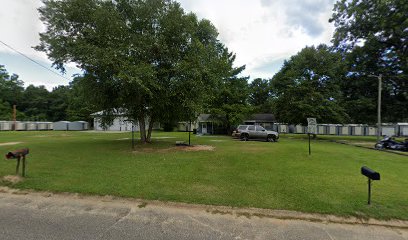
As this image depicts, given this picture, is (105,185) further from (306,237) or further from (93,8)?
(93,8)

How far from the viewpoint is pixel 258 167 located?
9.29 metres

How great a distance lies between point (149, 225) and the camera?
4164 millimetres

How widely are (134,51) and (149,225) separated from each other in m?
11.4

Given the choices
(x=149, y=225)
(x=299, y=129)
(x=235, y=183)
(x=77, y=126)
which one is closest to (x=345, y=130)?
(x=299, y=129)

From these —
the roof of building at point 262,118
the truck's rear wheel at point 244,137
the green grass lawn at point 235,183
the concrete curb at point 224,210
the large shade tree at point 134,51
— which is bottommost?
the concrete curb at point 224,210

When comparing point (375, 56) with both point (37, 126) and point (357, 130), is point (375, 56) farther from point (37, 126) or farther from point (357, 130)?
point (37, 126)

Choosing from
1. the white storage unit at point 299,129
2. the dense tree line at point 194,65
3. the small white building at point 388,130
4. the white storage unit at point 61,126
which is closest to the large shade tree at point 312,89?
the dense tree line at point 194,65

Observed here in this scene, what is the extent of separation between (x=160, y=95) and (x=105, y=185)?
27.9 ft

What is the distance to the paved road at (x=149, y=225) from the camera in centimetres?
379

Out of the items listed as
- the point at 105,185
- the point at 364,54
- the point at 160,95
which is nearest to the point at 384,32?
the point at 364,54

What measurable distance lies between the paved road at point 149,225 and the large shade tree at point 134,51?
786 cm

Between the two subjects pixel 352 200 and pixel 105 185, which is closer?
pixel 352 200

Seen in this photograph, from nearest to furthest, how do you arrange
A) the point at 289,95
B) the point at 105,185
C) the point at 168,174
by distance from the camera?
the point at 105,185 → the point at 168,174 → the point at 289,95

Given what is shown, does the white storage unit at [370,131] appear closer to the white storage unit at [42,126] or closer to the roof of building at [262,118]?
the roof of building at [262,118]
